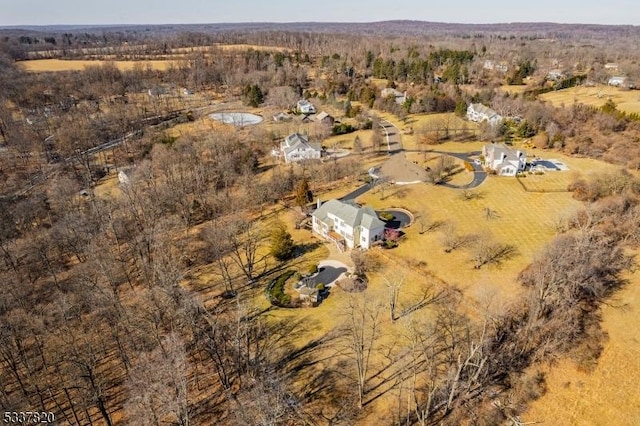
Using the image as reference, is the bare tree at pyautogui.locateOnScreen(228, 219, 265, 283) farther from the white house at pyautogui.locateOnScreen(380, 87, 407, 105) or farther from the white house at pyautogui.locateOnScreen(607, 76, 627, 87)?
the white house at pyautogui.locateOnScreen(607, 76, 627, 87)

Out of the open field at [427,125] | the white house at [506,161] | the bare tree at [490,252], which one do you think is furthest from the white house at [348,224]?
the open field at [427,125]

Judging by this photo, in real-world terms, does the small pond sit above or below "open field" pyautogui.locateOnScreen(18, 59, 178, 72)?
below

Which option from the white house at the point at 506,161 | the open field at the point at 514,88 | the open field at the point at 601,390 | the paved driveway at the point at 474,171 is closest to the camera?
the open field at the point at 601,390

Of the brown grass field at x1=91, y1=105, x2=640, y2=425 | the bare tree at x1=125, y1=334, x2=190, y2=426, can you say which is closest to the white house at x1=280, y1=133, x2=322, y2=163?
the brown grass field at x1=91, y1=105, x2=640, y2=425

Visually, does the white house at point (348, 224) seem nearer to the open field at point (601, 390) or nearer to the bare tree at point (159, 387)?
the open field at point (601, 390)

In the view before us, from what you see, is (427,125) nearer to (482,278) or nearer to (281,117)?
(281,117)

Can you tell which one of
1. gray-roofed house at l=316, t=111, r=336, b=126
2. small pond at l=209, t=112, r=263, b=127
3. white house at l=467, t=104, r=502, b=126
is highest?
white house at l=467, t=104, r=502, b=126
